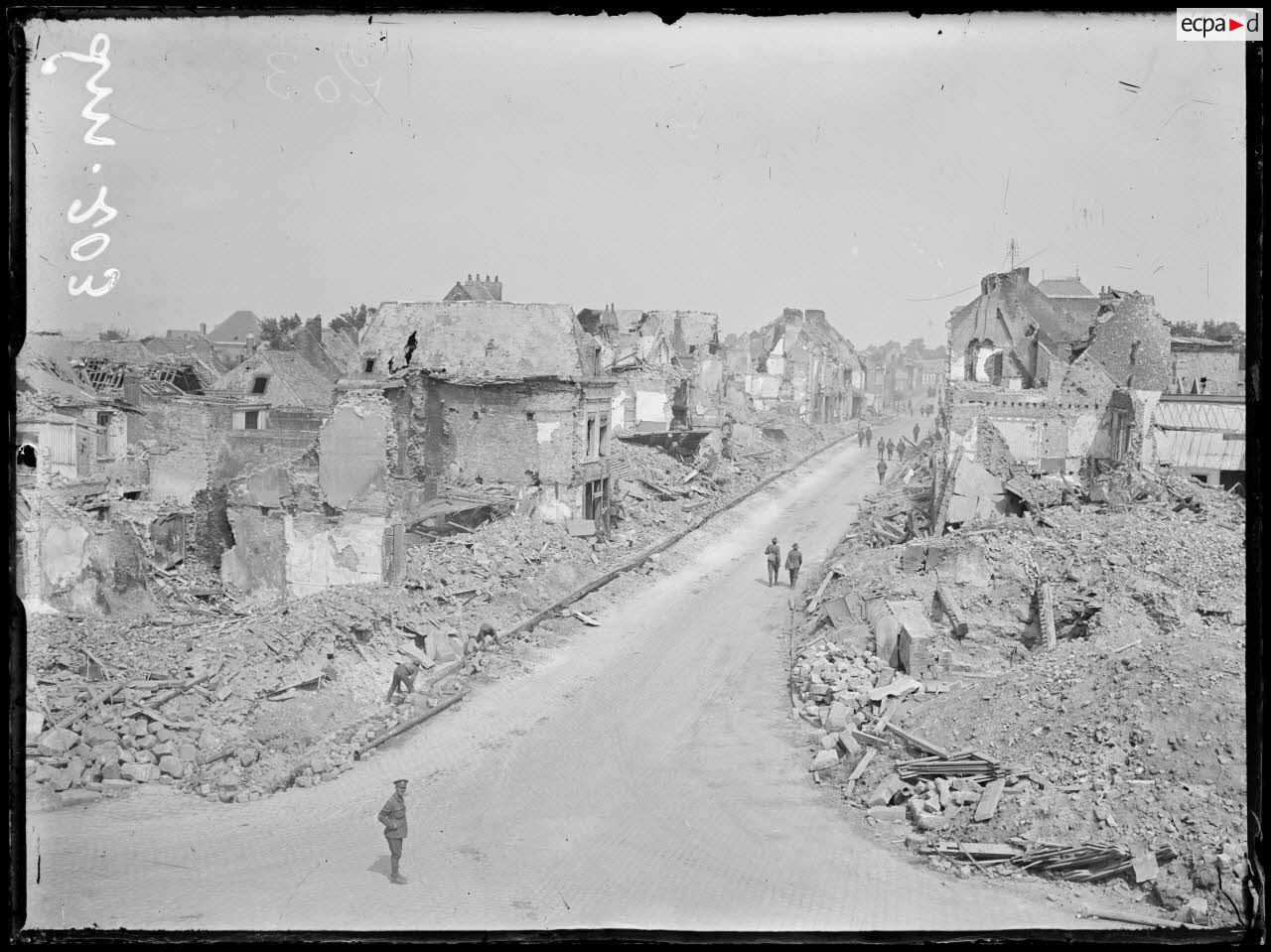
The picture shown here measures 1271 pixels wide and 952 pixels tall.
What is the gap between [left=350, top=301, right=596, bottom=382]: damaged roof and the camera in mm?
30219

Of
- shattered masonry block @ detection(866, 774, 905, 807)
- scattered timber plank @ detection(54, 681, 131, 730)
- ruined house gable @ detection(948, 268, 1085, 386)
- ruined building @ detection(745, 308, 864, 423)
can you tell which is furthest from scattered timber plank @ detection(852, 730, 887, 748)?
ruined building @ detection(745, 308, 864, 423)

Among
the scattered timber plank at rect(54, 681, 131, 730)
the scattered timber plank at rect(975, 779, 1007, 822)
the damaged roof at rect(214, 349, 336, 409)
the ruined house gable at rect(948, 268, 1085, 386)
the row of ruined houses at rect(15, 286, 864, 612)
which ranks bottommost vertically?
the scattered timber plank at rect(975, 779, 1007, 822)

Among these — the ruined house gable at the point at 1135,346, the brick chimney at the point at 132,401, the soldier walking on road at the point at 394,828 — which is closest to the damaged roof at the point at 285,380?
the brick chimney at the point at 132,401

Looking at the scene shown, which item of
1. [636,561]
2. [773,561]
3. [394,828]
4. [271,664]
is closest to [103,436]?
[636,561]

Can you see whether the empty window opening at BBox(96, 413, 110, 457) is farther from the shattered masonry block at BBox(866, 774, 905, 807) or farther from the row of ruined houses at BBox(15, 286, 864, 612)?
the shattered masonry block at BBox(866, 774, 905, 807)

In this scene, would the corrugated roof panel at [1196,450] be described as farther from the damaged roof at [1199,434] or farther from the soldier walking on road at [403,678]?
the soldier walking on road at [403,678]

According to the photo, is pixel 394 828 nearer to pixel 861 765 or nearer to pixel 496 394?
pixel 861 765

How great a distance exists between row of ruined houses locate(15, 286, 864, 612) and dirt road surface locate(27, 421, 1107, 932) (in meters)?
5.02

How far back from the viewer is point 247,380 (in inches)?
1649

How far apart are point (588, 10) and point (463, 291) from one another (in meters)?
37.2

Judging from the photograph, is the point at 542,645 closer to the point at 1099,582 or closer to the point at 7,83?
the point at 1099,582

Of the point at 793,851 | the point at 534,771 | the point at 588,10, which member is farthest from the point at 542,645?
the point at 588,10

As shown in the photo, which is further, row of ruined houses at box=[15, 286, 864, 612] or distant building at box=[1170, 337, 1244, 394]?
distant building at box=[1170, 337, 1244, 394]

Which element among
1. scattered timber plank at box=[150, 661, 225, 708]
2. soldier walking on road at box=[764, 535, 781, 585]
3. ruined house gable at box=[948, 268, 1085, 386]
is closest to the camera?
scattered timber plank at box=[150, 661, 225, 708]
